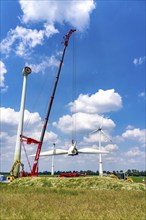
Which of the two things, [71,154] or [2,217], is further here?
[71,154]

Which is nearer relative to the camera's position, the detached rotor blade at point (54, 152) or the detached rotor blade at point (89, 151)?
the detached rotor blade at point (89, 151)

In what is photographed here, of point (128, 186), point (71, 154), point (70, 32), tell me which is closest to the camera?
point (128, 186)

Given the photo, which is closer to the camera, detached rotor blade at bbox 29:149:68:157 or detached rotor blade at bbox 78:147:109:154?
detached rotor blade at bbox 78:147:109:154

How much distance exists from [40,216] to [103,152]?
69.4m

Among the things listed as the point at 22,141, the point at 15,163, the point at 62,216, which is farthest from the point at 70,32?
the point at 62,216

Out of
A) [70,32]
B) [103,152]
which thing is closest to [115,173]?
[103,152]

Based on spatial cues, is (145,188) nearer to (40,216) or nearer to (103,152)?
(40,216)

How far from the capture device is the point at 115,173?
67.5 m

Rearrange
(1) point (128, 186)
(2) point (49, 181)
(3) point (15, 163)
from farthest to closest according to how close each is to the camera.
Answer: (3) point (15, 163), (2) point (49, 181), (1) point (128, 186)

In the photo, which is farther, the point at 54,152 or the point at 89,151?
the point at 54,152

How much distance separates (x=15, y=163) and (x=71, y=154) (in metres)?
15.0

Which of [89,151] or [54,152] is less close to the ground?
[89,151]

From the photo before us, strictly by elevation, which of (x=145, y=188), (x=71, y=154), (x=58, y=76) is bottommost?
(x=145, y=188)

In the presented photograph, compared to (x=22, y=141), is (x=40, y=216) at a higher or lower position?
lower
